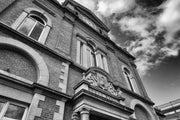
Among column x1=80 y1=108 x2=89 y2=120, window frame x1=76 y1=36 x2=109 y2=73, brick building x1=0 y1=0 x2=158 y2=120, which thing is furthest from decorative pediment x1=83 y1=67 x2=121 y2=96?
column x1=80 y1=108 x2=89 y2=120

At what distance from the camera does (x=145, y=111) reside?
976 cm

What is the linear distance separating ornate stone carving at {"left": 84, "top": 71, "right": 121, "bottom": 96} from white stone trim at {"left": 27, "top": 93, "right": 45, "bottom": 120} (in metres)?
2.64

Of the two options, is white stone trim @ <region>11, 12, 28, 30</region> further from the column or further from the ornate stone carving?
the column

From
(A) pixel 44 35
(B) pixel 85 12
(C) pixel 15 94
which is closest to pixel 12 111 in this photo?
(C) pixel 15 94

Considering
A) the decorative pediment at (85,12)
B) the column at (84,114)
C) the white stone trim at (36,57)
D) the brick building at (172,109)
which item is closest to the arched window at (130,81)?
the brick building at (172,109)

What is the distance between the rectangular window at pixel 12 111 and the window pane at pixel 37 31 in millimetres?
4083

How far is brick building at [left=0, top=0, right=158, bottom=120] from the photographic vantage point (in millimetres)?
4520

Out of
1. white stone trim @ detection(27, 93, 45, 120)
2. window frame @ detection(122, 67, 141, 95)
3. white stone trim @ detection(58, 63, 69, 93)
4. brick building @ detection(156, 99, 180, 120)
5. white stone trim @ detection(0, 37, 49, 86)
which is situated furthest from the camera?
brick building @ detection(156, 99, 180, 120)

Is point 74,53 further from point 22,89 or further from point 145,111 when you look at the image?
point 145,111

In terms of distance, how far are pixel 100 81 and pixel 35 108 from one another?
377 cm

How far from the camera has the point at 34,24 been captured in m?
7.77

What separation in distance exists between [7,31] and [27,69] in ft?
6.47

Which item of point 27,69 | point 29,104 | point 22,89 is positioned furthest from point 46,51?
point 29,104

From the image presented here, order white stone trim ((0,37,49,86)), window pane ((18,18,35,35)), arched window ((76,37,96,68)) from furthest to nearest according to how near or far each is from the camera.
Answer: arched window ((76,37,96,68)), window pane ((18,18,35,35)), white stone trim ((0,37,49,86))
